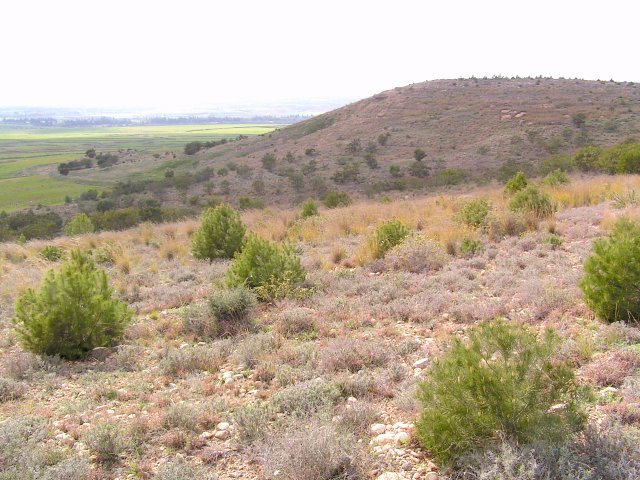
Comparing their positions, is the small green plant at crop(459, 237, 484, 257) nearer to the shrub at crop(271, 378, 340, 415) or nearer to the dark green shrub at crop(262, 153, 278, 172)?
the shrub at crop(271, 378, 340, 415)

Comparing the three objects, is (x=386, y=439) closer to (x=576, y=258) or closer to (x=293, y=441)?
(x=293, y=441)

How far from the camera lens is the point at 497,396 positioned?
9.64 feet

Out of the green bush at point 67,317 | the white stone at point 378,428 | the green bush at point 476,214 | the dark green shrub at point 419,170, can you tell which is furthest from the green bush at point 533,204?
the dark green shrub at point 419,170

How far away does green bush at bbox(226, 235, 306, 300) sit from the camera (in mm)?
7281

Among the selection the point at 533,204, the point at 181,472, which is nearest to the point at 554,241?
the point at 533,204

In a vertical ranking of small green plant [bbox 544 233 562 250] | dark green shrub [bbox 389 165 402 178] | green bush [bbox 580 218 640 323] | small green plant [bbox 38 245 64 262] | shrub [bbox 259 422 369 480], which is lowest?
small green plant [bbox 38 245 64 262]

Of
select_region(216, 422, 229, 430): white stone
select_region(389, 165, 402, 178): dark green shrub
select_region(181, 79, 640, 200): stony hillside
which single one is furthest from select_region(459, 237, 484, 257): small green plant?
select_region(389, 165, 402, 178): dark green shrub

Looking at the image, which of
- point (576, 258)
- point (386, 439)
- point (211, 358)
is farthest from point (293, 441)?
point (576, 258)

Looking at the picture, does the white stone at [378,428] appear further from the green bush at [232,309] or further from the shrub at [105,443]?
the green bush at [232,309]

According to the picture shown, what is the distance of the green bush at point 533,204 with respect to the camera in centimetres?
1045

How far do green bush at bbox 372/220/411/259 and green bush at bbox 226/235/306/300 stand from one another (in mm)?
1801

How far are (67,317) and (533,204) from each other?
9001 millimetres

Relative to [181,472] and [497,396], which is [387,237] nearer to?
[497,396]

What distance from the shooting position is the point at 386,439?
3.43 meters
